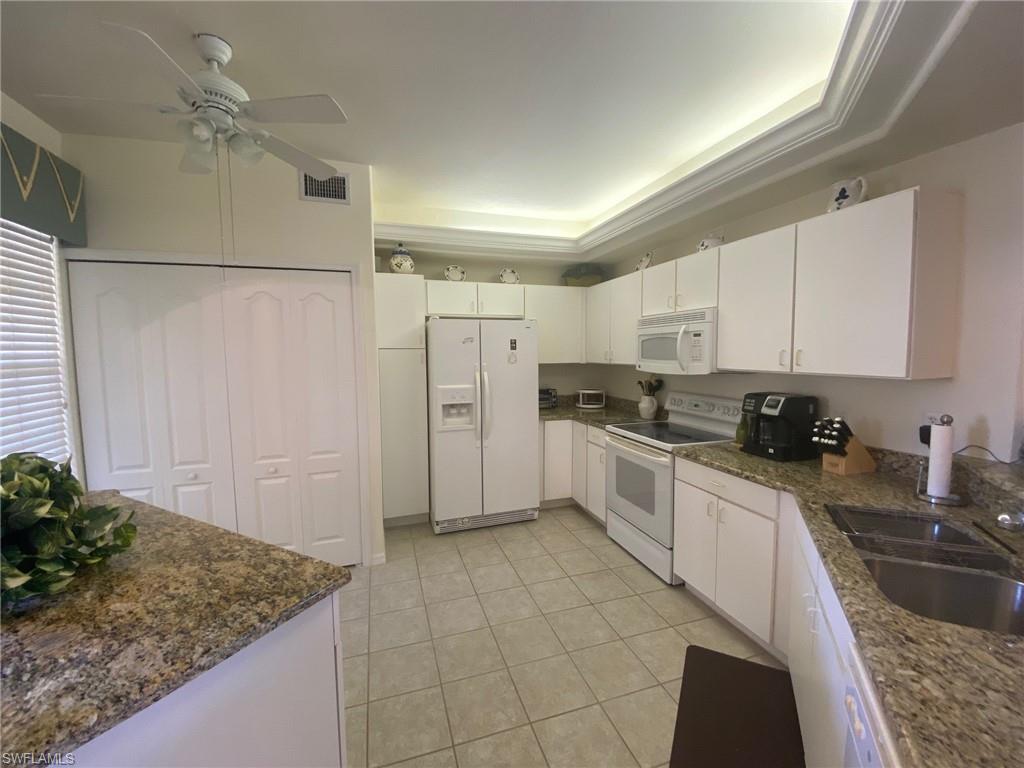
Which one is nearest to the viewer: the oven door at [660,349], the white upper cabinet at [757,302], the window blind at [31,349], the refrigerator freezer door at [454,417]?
the window blind at [31,349]

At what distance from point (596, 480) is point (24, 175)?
371 cm

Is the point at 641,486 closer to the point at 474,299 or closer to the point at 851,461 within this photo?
the point at 851,461

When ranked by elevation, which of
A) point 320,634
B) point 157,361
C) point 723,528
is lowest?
point 723,528

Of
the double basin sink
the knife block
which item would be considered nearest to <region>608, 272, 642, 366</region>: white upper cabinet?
the knife block

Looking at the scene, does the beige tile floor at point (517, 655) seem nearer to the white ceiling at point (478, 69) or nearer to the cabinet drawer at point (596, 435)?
the cabinet drawer at point (596, 435)

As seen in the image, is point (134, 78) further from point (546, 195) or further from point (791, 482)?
point (791, 482)

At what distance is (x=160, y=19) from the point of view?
145cm

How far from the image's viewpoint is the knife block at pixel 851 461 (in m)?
1.92

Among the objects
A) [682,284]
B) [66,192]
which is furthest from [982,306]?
[66,192]

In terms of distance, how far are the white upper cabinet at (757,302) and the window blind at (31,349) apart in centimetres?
361

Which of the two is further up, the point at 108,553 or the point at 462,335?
the point at 462,335

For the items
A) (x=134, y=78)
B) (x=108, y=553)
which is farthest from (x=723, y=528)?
(x=134, y=78)

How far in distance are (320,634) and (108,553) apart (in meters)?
0.58

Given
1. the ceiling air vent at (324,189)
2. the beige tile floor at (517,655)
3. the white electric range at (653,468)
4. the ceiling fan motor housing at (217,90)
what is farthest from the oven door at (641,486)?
the ceiling fan motor housing at (217,90)
